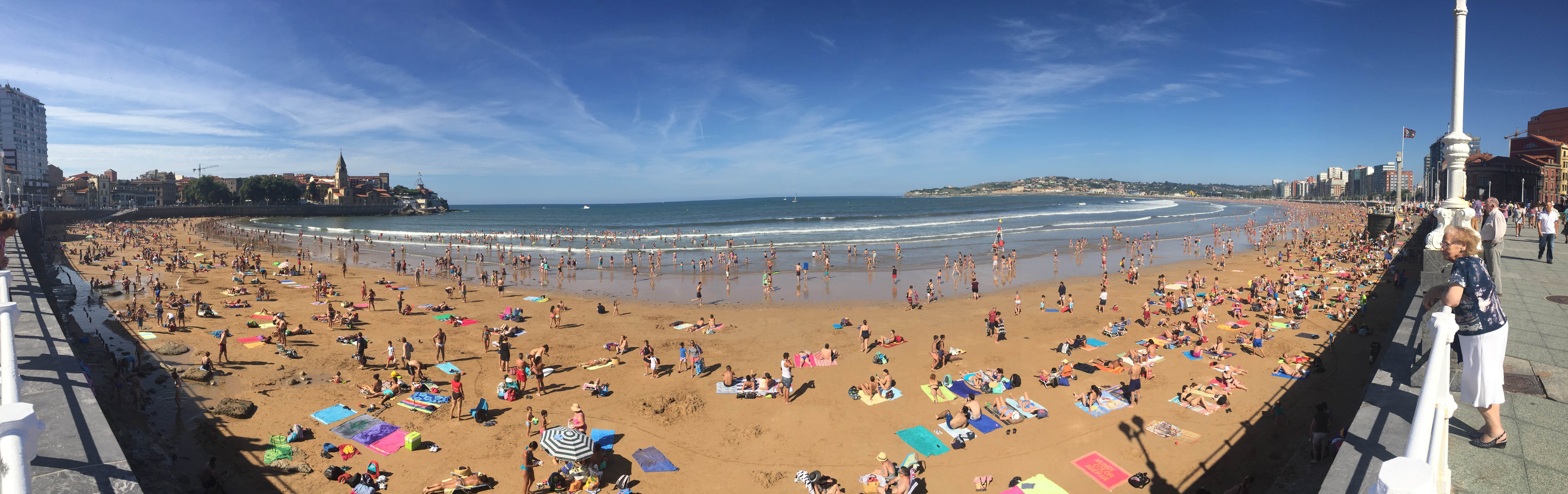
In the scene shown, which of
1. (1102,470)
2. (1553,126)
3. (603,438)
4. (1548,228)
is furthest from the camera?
(1553,126)

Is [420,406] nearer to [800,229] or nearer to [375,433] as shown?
[375,433]

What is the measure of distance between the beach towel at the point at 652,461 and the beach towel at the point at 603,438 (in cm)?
52

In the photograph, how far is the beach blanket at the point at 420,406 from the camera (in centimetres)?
1204

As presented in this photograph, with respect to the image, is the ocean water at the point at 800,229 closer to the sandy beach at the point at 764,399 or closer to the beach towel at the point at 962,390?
the sandy beach at the point at 764,399

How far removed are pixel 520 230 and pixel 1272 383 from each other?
76.0 meters

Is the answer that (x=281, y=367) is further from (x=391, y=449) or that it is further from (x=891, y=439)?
(x=891, y=439)

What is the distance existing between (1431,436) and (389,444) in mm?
12802

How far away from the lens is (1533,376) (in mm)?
5938

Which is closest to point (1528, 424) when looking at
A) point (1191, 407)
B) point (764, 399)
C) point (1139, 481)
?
point (1139, 481)

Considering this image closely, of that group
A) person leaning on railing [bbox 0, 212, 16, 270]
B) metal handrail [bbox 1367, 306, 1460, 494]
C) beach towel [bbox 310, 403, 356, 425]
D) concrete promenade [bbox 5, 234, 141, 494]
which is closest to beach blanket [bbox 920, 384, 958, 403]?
metal handrail [bbox 1367, 306, 1460, 494]

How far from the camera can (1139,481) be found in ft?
29.3

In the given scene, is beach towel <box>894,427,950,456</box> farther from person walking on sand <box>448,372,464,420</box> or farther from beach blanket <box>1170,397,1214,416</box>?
person walking on sand <box>448,372,464,420</box>

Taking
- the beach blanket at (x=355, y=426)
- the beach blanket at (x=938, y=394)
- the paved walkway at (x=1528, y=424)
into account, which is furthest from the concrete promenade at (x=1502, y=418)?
the beach blanket at (x=355, y=426)

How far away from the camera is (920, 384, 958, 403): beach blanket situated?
40.1 ft
